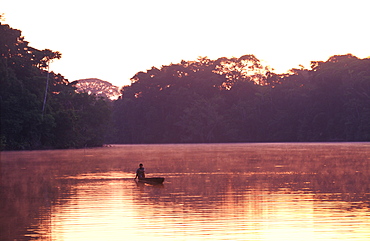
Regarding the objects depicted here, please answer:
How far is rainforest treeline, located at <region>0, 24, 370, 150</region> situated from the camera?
74.6m

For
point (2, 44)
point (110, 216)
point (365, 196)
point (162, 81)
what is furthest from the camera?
point (162, 81)

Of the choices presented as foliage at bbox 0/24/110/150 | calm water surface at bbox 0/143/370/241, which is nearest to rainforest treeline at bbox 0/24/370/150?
foliage at bbox 0/24/110/150

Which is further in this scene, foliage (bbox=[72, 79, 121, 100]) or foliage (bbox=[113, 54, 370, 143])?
foliage (bbox=[72, 79, 121, 100])

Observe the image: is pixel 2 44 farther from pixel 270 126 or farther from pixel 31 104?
pixel 270 126

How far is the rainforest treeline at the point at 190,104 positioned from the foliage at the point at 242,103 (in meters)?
0.19

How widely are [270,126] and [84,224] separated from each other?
105 metres

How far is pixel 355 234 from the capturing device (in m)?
13.1

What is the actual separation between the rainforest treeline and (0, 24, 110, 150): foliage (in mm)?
114

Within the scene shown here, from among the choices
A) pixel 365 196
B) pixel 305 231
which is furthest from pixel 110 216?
pixel 365 196

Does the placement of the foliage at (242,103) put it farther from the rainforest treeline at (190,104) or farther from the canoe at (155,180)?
the canoe at (155,180)

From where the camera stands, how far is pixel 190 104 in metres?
124

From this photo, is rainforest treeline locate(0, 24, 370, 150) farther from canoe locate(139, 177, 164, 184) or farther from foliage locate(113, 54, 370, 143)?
canoe locate(139, 177, 164, 184)

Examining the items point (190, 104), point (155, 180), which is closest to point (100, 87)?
point (190, 104)

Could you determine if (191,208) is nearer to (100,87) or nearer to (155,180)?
(155,180)
